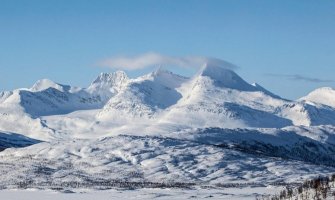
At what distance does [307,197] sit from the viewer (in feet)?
213

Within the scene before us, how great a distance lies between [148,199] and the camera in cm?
11700

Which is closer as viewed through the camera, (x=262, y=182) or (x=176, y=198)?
(x=176, y=198)

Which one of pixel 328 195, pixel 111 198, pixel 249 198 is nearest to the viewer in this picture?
pixel 328 195

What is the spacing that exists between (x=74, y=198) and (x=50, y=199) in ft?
13.8

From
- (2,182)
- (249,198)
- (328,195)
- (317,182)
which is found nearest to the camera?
(328,195)

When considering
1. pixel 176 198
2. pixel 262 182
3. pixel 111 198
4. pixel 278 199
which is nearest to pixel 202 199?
pixel 176 198

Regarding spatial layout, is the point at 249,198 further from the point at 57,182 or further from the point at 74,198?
the point at 57,182

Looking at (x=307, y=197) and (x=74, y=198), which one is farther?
(x=74, y=198)

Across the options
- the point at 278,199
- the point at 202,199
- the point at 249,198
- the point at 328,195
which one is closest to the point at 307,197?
the point at 328,195

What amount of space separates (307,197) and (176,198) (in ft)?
178

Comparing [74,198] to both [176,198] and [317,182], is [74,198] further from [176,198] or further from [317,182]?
[317,182]

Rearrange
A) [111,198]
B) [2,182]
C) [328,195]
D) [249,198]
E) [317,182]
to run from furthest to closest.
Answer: [2,182] < [111,198] < [249,198] < [317,182] < [328,195]

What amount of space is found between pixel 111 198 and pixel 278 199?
171 feet

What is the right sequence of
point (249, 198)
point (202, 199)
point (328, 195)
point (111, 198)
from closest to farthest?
point (328, 195)
point (249, 198)
point (202, 199)
point (111, 198)
